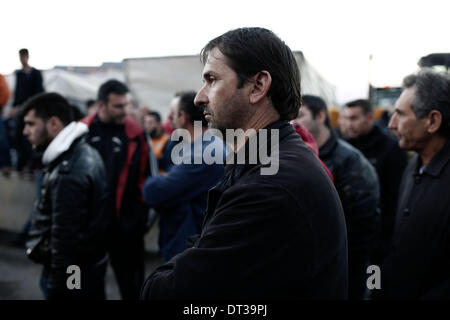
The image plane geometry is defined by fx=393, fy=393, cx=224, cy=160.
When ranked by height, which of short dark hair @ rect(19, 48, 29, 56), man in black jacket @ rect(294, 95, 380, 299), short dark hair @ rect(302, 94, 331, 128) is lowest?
man in black jacket @ rect(294, 95, 380, 299)

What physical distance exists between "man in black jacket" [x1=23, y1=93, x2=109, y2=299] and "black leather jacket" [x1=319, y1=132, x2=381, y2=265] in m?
1.79

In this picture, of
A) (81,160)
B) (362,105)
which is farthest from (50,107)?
(362,105)

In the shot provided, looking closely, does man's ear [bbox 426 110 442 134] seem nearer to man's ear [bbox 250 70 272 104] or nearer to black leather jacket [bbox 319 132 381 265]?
black leather jacket [bbox 319 132 381 265]

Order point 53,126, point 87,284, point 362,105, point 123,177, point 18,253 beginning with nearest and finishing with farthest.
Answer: point 87,284
point 53,126
point 123,177
point 362,105
point 18,253

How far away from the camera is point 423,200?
2.12m

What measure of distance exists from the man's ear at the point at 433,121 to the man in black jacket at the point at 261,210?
1355mm

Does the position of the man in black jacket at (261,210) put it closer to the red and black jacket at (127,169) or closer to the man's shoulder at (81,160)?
the man's shoulder at (81,160)

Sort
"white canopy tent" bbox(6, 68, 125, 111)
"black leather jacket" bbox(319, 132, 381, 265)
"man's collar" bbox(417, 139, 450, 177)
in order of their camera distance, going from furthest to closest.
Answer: "white canopy tent" bbox(6, 68, 125, 111)
"black leather jacket" bbox(319, 132, 381, 265)
"man's collar" bbox(417, 139, 450, 177)

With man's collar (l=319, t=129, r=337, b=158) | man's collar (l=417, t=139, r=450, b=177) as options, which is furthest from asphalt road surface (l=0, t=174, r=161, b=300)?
man's collar (l=417, t=139, r=450, b=177)

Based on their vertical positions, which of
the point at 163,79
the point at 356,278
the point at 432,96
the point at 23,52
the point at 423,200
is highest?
the point at 23,52

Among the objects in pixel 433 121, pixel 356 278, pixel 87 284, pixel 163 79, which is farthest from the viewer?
pixel 163 79

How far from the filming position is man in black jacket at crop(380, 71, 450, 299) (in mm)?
1938

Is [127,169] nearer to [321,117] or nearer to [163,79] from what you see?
[321,117]

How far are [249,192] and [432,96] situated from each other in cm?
174
